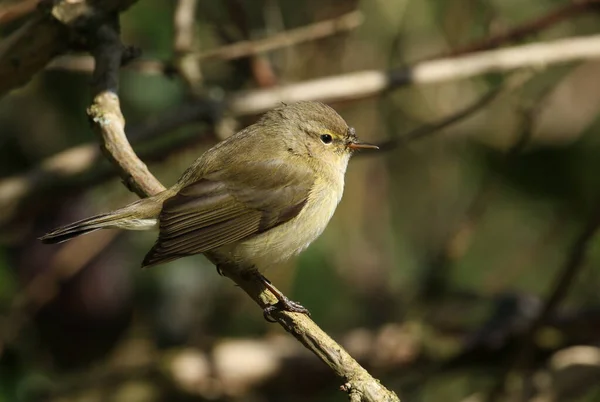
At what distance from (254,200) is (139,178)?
26.1 inches

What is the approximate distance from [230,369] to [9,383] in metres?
1.14

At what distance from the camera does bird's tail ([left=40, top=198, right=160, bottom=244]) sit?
345 cm

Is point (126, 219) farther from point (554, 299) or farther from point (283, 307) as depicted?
point (554, 299)

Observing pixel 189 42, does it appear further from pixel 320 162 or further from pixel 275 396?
pixel 275 396

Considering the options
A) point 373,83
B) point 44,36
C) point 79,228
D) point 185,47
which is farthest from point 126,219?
point 373,83

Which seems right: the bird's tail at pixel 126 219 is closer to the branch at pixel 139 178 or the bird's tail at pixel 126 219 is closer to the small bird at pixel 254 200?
the small bird at pixel 254 200

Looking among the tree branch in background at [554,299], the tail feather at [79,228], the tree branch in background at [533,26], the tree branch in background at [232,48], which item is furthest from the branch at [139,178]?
the tree branch in background at [533,26]

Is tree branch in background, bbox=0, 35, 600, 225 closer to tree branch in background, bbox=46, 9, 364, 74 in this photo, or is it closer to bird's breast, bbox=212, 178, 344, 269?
tree branch in background, bbox=46, 9, 364, 74

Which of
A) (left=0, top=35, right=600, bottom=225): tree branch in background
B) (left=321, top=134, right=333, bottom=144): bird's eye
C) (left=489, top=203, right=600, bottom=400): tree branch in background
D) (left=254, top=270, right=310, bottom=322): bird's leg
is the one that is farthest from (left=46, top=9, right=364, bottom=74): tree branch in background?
(left=489, top=203, right=600, bottom=400): tree branch in background

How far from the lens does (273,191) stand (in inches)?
148

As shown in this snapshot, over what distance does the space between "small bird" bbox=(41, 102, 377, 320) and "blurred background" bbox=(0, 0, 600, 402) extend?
0.36 metres

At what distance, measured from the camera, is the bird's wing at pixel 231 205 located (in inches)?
136

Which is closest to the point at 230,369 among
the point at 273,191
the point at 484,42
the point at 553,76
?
the point at 273,191

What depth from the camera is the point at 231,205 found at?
3.71m
